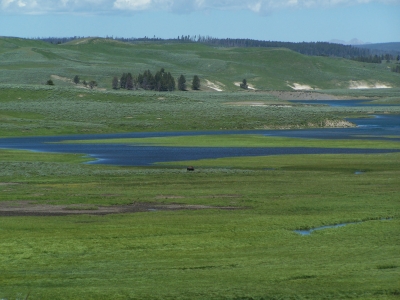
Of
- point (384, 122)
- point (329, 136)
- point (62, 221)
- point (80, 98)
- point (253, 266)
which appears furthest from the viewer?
point (80, 98)

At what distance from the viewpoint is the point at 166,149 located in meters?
73.5

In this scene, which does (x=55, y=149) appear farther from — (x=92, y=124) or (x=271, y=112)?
(x=271, y=112)

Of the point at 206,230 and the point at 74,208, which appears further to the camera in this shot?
the point at 74,208

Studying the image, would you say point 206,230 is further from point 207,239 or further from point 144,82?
point 144,82

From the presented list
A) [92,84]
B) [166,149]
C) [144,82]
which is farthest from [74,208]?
[144,82]

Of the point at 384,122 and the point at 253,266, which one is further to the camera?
the point at 384,122

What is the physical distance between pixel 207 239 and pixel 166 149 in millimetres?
43819

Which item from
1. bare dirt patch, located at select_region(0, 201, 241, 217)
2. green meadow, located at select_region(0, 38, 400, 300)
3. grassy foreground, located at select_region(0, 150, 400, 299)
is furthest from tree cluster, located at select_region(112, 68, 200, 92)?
bare dirt patch, located at select_region(0, 201, 241, 217)

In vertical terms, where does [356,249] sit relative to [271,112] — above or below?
above

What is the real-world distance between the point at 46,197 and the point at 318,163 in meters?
25.3

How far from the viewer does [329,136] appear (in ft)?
298

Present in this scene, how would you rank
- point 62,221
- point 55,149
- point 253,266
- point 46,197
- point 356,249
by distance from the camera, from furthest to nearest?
point 55,149
point 46,197
point 62,221
point 356,249
point 253,266

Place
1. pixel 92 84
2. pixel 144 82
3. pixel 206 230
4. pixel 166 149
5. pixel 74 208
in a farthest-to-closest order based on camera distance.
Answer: pixel 144 82 → pixel 92 84 → pixel 166 149 → pixel 74 208 → pixel 206 230

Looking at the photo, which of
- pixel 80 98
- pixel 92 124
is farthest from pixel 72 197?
pixel 80 98
